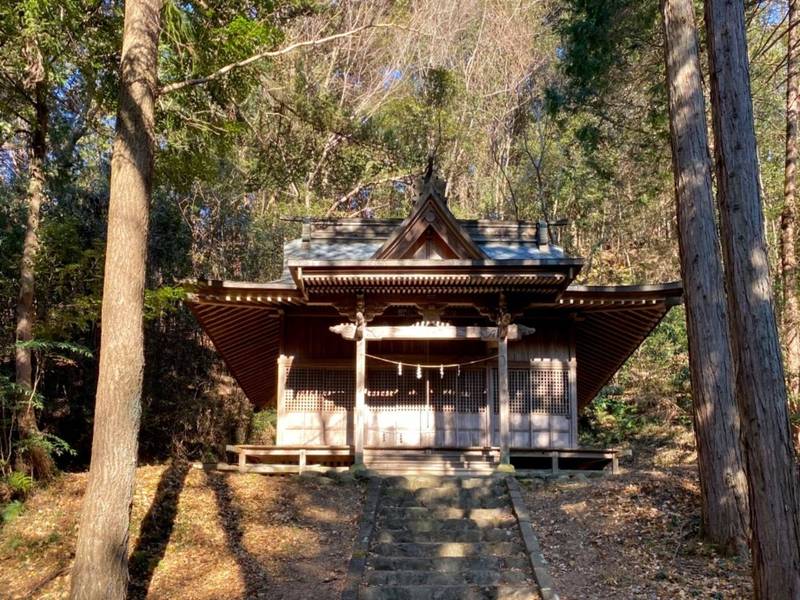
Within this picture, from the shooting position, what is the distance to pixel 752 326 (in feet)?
18.5

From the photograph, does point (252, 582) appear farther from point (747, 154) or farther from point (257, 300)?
point (747, 154)

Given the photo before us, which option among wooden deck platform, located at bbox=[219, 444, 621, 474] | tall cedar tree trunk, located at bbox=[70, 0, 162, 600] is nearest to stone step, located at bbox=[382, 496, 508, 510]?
wooden deck platform, located at bbox=[219, 444, 621, 474]

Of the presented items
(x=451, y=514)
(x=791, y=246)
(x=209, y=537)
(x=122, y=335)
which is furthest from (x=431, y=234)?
(x=791, y=246)

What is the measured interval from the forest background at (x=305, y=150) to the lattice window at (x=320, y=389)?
110 inches

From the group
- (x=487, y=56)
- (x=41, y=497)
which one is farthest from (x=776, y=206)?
(x=41, y=497)

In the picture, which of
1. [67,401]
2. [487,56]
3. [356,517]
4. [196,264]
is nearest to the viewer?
[356,517]

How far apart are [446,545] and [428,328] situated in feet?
14.0

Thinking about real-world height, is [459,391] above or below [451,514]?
above

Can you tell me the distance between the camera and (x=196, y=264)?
22750mm

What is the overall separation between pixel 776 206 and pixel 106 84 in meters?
19.3

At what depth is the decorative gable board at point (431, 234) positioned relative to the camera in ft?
38.9

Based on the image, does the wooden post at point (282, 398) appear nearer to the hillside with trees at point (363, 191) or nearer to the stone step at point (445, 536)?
the hillside with trees at point (363, 191)

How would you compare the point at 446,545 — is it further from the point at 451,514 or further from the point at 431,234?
the point at 431,234

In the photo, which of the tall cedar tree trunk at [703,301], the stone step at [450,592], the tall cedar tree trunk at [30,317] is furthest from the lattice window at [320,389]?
the tall cedar tree trunk at [703,301]
